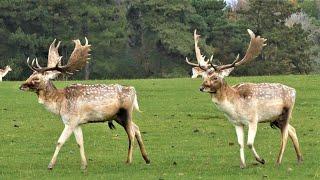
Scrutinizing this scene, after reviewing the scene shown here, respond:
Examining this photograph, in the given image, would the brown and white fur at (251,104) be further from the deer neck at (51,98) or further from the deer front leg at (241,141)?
the deer neck at (51,98)

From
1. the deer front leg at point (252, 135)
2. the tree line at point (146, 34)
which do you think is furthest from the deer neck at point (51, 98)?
the tree line at point (146, 34)

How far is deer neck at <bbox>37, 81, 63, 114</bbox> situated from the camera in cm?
1466

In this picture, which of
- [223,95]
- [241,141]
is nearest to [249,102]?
[223,95]

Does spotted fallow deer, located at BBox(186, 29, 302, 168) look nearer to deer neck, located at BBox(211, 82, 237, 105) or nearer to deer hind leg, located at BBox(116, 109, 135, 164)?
deer neck, located at BBox(211, 82, 237, 105)

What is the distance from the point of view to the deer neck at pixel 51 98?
48.1 feet

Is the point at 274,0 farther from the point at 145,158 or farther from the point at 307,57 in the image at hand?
the point at 145,158

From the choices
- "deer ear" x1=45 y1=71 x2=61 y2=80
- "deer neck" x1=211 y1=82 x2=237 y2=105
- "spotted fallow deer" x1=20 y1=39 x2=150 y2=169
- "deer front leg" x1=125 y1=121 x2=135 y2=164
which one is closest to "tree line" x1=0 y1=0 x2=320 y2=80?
"deer ear" x1=45 y1=71 x2=61 y2=80

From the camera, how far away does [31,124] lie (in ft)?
73.6

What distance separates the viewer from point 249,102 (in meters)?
14.4

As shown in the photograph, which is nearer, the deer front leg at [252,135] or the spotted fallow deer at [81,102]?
the deer front leg at [252,135]

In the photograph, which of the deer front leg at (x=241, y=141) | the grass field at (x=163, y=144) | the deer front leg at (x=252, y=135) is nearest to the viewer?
the grass field at (x=163, y=144)

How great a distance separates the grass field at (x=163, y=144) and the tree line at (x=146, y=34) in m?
24.7

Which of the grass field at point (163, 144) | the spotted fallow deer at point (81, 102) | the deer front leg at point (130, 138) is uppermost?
the spotted fallow deer at point (81, 102)

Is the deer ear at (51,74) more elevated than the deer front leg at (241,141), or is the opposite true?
the deer ear at (51,74)
